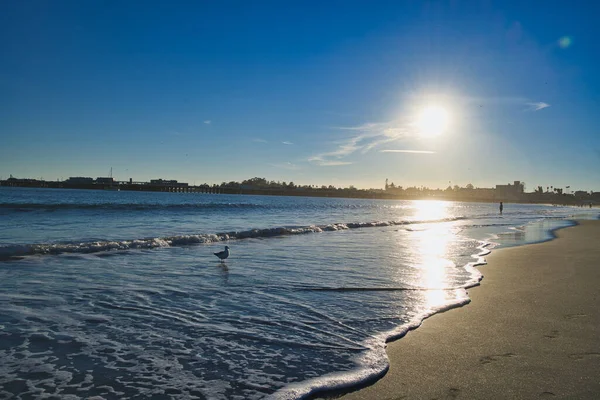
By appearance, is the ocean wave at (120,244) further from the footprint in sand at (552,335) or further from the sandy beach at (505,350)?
the footprint in sand at (552,335)

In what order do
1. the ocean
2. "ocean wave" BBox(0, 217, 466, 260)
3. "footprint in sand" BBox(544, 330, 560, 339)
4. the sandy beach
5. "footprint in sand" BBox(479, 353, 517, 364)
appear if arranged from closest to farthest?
the sandy beach, the ocean, "footprint in sand" BBox(479, 353, 517, 364), "footprint in sand" BBox(544, 330, 560, 339), "ocean wave" BBox(0, 217, 466, 260)

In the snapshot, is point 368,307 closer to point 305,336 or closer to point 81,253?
point 305,336

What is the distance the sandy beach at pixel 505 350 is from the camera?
3387 mm

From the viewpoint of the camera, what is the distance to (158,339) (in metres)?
4.61

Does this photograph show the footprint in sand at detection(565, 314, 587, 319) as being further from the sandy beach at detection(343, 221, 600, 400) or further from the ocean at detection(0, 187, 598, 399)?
the ocean at detection(0, 187, 598, 399)

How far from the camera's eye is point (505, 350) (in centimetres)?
430

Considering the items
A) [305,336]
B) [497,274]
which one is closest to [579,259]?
[497,274]

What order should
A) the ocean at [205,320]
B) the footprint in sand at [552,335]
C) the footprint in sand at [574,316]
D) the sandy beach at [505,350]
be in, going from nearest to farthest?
1. the sandy beach at [505,350]
2. the ocean at [205,320]
3. the footprint in sand at [552,335]
4. the footprint in sand at [574,316]

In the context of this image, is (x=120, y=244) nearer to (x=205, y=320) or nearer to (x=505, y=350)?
(x=205, y=320)

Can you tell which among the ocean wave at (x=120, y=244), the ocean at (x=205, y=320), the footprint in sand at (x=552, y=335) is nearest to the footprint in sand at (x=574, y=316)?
the footprint in sand at (x=552, y=335)

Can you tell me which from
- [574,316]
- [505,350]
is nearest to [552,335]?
[505,350]

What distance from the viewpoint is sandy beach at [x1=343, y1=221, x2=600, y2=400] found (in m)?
3.39

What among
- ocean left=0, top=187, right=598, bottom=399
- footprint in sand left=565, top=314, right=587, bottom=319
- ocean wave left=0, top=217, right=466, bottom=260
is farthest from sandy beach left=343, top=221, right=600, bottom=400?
ocean wave left=0, top=217, right=466, bottom=260

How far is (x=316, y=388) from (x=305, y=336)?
1.38 metres
